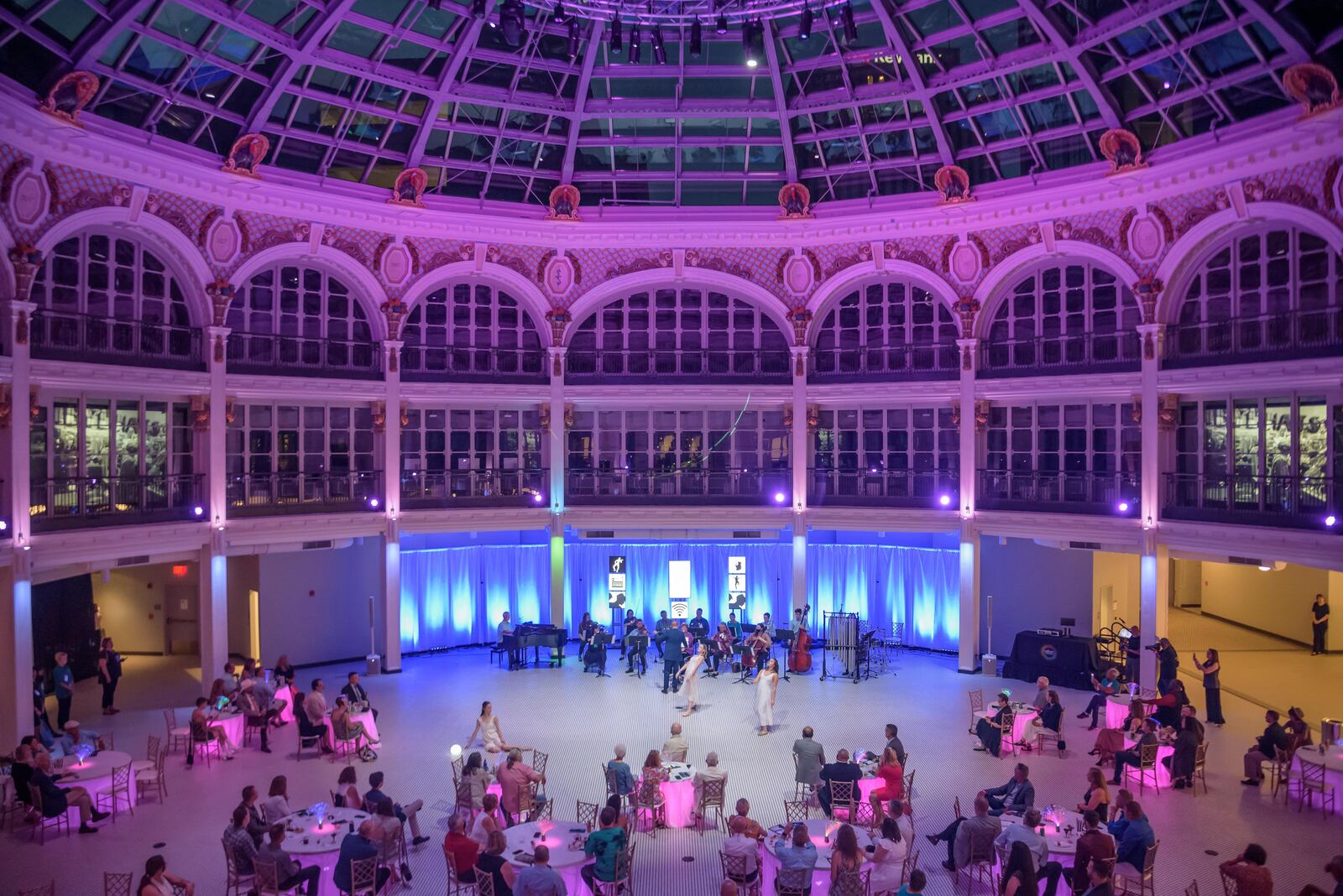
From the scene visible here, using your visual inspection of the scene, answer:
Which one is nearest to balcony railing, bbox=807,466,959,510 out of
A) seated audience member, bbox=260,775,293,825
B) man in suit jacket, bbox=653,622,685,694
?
man in suit jacket, bbox=653,622,685,694

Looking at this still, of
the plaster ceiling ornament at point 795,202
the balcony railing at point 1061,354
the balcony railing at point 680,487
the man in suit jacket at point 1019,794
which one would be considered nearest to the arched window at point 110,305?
the balcony railing at point 680,487

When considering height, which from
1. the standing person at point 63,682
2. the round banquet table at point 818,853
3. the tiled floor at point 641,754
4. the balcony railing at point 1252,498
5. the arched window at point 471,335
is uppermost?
the arched window at point 471,335

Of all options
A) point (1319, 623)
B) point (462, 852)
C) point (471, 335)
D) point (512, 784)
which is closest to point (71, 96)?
point (471, 335)

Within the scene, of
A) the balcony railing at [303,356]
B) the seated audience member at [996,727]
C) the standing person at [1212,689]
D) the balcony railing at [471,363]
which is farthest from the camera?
the balcony railing at [471,363]

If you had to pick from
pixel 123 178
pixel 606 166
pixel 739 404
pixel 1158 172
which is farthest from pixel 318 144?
pixel 1158 172

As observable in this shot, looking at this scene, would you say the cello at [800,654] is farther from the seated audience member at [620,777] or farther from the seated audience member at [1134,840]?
the seated audience member at [1134,840]

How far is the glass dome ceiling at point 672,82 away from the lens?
18.5 m

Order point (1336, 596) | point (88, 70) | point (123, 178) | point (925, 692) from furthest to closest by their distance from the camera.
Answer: point (1336, 596)
point (925, 692)
point (123, 178)
point (88, 70)

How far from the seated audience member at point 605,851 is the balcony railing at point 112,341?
13846mm

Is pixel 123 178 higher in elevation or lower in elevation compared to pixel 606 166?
lower

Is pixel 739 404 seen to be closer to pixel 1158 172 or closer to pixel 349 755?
pixel 1158 172

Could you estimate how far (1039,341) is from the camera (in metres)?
23.6

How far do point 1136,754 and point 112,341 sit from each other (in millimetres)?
20139

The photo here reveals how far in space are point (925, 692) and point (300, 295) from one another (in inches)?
661
